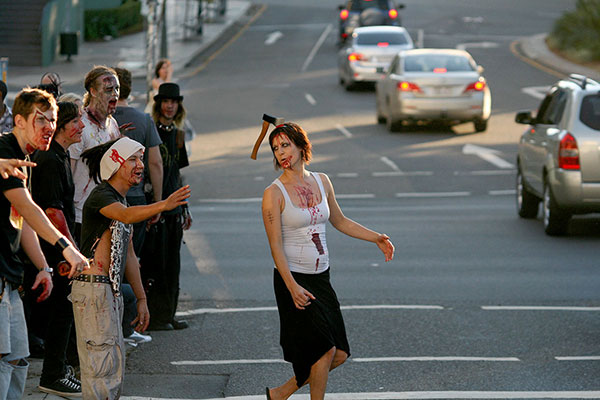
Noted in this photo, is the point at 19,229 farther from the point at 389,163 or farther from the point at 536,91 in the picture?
the point at 536,91

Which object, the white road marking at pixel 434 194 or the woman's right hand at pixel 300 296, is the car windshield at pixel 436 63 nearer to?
the white road marking at pixel 434 194

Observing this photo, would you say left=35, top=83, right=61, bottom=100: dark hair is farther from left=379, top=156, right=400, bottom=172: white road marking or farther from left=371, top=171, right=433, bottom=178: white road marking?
left=379, top=156, right=400, bottom=172: white road marking

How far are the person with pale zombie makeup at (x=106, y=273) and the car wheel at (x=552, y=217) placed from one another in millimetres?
8581

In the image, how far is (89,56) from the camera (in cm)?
4022

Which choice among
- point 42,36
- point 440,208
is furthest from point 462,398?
point 42,36

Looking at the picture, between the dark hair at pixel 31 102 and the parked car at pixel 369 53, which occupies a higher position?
the dark hair at pixel 31 102

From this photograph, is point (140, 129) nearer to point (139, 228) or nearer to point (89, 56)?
point (139, 228)

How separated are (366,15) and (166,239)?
114ft

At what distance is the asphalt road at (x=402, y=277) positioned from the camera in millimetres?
8305

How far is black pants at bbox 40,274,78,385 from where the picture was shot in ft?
24.5

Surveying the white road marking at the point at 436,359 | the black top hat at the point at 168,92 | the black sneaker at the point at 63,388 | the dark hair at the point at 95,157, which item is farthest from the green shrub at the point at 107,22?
the dark hair at the point at 95,157

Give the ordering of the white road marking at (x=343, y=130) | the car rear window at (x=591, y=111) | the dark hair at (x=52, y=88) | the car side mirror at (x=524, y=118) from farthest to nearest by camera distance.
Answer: the white road marking at (x=343, y=130), the car side mirror at (x=524, y=118), the car rear window at (x=591, y=111), the dark hair at (x=52, y=88)

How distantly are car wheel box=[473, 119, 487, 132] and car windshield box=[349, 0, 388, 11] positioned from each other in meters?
19.6

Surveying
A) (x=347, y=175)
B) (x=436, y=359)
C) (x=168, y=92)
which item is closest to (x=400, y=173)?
(x=347, y=175)
